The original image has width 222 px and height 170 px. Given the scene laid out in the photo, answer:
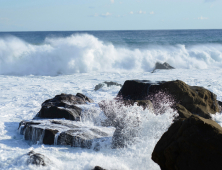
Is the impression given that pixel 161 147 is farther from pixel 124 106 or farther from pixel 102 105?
pixel 102 105

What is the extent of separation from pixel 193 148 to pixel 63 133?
2.53 meters

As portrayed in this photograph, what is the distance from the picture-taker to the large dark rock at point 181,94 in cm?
623

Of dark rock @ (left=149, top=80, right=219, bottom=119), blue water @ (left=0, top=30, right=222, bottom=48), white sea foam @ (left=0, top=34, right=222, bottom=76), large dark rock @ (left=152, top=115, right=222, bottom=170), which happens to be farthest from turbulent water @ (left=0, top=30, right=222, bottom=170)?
blue water @ (left=0, top=30, right=222, bottom=48)

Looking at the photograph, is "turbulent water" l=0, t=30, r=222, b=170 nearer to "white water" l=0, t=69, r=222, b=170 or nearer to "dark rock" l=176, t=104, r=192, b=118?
"white water" l=0, t=69, r=222, b=170

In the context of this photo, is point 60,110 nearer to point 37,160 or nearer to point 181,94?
point 37,160

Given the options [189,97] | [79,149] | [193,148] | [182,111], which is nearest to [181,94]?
[189,97]

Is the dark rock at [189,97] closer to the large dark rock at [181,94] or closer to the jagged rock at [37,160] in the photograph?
the large dark rock at [181,94]

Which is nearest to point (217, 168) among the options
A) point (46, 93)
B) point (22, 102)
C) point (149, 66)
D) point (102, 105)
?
point (102, 105)

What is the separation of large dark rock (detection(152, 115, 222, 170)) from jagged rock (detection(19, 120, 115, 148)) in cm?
179

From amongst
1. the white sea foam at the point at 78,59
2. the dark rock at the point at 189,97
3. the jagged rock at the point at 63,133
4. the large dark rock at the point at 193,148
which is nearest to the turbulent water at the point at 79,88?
the white sea foam at the point at 78,59

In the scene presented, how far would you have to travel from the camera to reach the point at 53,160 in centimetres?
389

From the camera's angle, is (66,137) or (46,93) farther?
(46,93)

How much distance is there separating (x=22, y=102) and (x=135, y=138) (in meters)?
4.55

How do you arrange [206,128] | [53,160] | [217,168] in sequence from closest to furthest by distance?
[217,168] → [206,128] → [53,160]
